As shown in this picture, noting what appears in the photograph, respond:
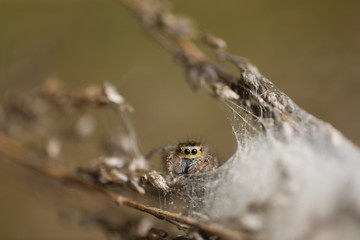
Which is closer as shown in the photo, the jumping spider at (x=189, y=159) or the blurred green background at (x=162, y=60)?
the jumping spider at (x=189, y=159)

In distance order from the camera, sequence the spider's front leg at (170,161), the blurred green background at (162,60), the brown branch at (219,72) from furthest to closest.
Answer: the blurred green background at (162,60) < the spider's front leg at (170,161) < the brown branch at (219,72)

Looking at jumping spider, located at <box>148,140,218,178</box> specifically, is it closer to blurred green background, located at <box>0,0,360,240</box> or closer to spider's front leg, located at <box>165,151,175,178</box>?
spider's front leg, located at <box>165,151,175,178</box>

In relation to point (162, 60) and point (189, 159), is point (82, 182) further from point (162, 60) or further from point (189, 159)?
point (162, 60)

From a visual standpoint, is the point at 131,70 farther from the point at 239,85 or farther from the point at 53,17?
the point at 239,85

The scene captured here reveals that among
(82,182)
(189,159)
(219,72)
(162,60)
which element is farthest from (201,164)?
(162,60)

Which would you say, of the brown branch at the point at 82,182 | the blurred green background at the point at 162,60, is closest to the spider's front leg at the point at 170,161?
the brown branch at the point at 82,182

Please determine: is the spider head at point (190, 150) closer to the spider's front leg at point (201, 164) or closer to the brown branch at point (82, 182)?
the spider's front leg at point (201, 164)

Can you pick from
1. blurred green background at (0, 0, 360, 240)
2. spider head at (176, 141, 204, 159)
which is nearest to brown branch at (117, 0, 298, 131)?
spider head at (176, 141, 204, 159)
